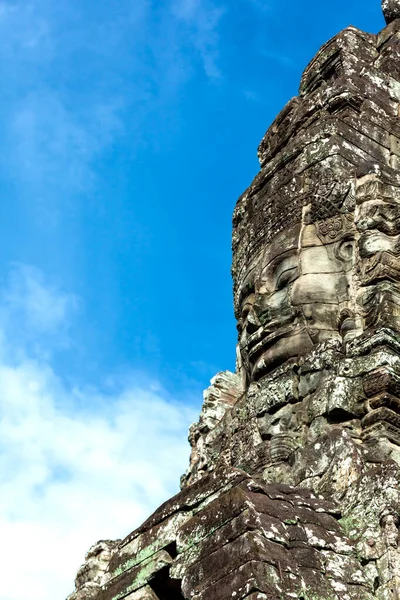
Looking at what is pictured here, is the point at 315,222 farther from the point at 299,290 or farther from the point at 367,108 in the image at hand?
the point at 367,108

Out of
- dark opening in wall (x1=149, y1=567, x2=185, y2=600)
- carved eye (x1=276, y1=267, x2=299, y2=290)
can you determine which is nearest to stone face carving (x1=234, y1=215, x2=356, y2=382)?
carved eye (x1=276, y1=267, x2=299, y2=290)

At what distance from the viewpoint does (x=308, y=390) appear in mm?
10516

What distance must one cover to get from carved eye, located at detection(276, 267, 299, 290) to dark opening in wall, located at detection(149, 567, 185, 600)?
4.87m

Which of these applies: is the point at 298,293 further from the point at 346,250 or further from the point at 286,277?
the point at 346,250

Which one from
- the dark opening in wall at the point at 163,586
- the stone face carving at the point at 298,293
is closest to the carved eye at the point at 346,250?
the stone face carving at the point at 298,293

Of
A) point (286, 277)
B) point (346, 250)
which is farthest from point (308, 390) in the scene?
point (346, 250)

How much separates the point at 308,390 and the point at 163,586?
Answer: 335 centimetres

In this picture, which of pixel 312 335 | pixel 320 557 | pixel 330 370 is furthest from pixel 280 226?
pixel 320 557

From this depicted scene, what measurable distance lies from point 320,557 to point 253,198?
7383 mm

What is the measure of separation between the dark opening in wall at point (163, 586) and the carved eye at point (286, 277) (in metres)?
4.87

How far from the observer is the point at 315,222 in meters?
12.1

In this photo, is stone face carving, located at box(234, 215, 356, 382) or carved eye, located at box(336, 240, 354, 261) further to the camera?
carved eye, located at box(336, 240, 354, 261)

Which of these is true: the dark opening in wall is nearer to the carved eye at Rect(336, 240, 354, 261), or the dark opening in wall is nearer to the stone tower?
the stone tower

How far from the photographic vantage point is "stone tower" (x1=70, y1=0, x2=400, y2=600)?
704cm
